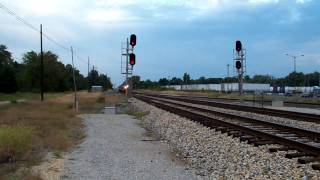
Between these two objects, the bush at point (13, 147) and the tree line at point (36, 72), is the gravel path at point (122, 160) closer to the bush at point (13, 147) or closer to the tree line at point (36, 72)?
the bush at point (13, 147)

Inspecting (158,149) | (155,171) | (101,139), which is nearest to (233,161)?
(155,171)

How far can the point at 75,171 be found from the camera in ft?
41.1

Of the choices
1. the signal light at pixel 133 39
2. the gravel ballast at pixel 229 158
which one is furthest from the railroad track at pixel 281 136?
the signal light at pixel 133 39

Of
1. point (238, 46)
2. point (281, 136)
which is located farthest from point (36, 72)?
point (281, 136)

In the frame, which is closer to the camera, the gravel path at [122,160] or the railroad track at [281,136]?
the gravel path at [122,160]

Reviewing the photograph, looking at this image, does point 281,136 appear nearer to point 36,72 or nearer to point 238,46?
point 238,46

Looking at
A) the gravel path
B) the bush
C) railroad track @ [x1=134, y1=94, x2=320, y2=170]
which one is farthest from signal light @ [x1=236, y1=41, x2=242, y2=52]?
the bush

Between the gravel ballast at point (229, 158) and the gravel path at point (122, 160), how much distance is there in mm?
531

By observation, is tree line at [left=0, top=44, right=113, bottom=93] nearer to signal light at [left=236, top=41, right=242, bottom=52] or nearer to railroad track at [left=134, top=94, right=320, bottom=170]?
signal light at [left=236, top=41, right=242, bottom=52]

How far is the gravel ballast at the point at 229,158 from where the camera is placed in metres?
11.1

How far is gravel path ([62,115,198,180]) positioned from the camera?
1209cm

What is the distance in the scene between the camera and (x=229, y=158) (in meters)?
13.8

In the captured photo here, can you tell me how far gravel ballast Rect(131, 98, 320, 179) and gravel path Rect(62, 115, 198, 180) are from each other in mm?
531

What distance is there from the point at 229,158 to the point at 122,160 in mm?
2873
